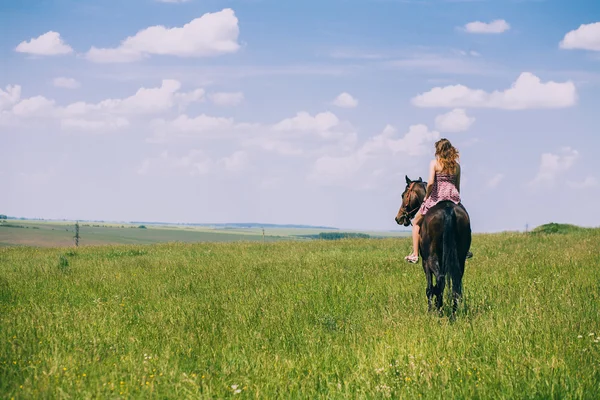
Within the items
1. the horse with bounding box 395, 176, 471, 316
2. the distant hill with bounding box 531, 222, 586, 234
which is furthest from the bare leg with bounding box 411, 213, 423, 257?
the distant hill with bounding box 531, 222, 586, 234

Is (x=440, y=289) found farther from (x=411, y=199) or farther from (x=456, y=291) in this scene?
(x=411, y=199)

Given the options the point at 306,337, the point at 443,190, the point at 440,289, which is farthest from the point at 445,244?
the point at 306,337

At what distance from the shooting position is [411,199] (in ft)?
33.6

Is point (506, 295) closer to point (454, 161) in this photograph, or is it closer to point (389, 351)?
point (454, 161)

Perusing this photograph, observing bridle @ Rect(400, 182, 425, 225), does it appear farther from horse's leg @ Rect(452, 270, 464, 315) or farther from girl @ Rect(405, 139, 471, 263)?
horse's leg @ Rect(452, 270, 464, 315)

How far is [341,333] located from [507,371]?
2639 mm

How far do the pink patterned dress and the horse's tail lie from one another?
381 mm

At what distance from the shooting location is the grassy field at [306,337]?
17.1ft

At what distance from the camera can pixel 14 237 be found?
82125mm

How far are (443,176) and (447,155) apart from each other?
347mm

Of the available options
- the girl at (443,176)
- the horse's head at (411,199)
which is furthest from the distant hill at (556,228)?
the girl at (443,176)

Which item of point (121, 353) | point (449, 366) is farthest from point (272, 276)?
point (449, 366)

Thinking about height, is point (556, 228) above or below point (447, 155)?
below

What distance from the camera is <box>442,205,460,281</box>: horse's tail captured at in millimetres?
8773
